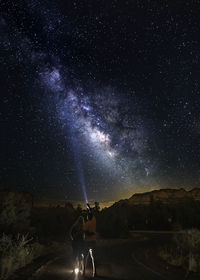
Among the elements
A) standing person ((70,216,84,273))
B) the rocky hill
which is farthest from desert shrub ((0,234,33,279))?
the rocky hill

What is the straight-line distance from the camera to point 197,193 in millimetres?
130500

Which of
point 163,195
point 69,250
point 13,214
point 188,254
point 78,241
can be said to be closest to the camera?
point 78,241

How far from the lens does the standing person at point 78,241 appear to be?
9.41 metres

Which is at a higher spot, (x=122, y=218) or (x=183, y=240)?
(x=122, y=218)

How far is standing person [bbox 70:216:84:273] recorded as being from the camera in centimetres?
941

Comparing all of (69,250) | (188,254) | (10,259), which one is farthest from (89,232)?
(69,250)

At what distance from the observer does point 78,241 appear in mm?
9547

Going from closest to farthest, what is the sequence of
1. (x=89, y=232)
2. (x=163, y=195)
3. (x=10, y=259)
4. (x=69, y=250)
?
(x=10, y=259) → (x=89, y=232) → (x=69, y=250) → (x=163, y=195)

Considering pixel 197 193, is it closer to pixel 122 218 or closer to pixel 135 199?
pixel 135 199

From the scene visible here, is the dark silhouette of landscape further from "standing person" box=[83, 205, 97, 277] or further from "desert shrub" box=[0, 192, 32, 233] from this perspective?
"standing person" box=[83, 205, 97, 277]

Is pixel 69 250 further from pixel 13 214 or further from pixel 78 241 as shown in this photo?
pixel 78 241

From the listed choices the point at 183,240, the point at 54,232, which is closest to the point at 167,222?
the point at 54,232

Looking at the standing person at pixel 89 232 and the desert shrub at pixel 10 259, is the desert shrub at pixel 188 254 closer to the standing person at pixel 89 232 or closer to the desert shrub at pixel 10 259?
the standing person at pixel 89 232

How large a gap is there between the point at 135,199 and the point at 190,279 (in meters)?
137
